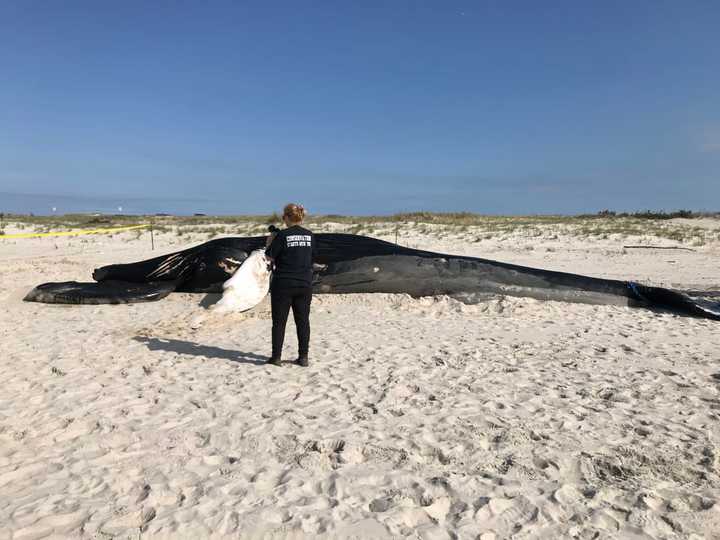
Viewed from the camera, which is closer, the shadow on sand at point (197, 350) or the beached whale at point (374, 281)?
the shadow on sand at point (197, 350)

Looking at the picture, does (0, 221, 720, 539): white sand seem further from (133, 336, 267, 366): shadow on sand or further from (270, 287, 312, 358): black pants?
(270, 287, 312, 358): black pants

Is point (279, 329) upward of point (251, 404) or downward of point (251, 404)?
upward

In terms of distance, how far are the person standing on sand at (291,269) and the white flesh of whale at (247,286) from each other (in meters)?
2.31

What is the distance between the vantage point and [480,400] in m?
4.40

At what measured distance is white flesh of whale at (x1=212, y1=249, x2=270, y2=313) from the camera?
24.5 ft

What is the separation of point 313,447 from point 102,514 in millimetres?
1299

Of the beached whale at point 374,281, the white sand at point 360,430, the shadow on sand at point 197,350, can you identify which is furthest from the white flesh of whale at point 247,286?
the shadow on sand at point 197,350

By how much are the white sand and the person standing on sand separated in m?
0.58

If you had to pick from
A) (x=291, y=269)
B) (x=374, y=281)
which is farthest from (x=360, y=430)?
(x=374, y=281)

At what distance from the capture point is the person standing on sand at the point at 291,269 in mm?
4996

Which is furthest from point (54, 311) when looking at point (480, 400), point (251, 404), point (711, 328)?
point (711, 328)

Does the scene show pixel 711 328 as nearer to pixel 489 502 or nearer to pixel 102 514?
pixel 489 502

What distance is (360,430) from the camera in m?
3.78

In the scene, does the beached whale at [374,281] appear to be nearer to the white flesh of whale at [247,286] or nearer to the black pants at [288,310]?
the white flesh of whale at [247,286]
